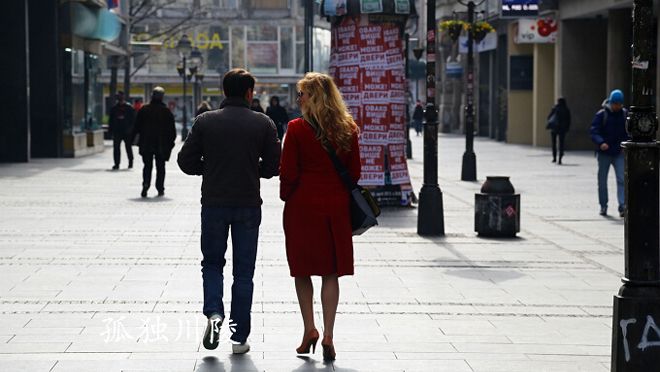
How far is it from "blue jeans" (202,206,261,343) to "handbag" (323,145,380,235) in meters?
0.60

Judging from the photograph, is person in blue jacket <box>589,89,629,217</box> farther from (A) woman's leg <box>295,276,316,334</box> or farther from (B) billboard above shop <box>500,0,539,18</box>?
(B) billboard above shop <box>500,0,539,18</box>

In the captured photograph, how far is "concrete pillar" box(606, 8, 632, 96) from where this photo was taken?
122 ft

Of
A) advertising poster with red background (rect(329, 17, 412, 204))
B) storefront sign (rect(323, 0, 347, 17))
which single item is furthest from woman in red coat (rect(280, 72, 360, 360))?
storefront sign (rect(323, 0, 347, 17))

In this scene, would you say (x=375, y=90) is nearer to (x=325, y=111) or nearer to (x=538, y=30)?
(x=325, y=111)

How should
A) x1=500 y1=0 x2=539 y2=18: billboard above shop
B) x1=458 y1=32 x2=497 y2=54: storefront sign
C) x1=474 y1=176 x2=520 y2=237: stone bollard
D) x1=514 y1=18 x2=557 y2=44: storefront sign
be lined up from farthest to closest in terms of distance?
x1=458 y1=32 x2=497 y2=54: storefront sign, x1=514 y1=18 x2=557 y2=44: storefront sign, x1=500 y1=0 x2=539 y2=18: billboard above shop, x1=474 y1=176 x2=520 y2=237: stone bollard

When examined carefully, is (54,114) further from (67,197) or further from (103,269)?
(103,269)

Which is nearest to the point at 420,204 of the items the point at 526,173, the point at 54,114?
the point at 526,173

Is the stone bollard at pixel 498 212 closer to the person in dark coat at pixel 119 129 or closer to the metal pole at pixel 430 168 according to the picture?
the metal pole at pixel 430 168

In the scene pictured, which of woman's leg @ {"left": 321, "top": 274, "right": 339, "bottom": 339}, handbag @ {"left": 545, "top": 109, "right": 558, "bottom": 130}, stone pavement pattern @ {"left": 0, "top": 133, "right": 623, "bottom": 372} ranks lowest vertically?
stone pavement pattern @ {"left": 0, "top": 133, "right": 623, "bottom": 372}

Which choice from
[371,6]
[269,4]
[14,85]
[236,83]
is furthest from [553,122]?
[269,4]

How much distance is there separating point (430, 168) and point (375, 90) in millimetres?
4413

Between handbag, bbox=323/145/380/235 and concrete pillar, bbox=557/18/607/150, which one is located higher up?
concrete pillar, bbox=557/18/607/150

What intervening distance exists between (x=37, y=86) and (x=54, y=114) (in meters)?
0.92

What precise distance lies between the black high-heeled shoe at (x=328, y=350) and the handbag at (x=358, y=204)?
0.72 meters
